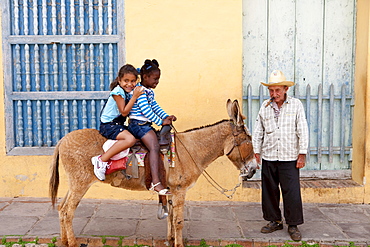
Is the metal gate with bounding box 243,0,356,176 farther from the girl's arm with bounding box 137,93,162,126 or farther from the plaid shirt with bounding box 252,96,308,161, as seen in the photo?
the girl's arm with bounding box 137,93,162,126

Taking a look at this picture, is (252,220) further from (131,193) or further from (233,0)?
(233,0)

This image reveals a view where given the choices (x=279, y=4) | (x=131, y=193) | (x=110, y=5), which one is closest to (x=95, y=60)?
(x=110, y=5)

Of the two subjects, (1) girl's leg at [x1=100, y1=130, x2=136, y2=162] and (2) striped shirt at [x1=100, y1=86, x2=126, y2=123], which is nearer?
(1) girl's leg at [x1=100, y1=130, x2=136, y2=162]

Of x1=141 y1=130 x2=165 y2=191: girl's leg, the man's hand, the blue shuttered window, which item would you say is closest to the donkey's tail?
x1=141 y1=130 x2=165 y2=191: girl's leg

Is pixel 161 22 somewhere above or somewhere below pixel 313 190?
above

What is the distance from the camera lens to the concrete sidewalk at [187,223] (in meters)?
4.41

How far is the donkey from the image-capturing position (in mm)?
4137

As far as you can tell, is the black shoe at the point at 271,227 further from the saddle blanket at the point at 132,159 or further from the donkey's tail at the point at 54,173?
the donkey's tail at the point at 54,173

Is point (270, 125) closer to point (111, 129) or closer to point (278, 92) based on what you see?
point (278, 92)

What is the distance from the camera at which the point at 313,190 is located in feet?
19.1

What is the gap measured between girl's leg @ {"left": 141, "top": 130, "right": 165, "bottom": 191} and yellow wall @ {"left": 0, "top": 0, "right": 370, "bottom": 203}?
1732 millimetres

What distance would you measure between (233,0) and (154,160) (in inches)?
116

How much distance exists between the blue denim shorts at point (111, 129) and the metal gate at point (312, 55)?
2560mm

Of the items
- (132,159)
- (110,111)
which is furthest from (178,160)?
(110,111)
